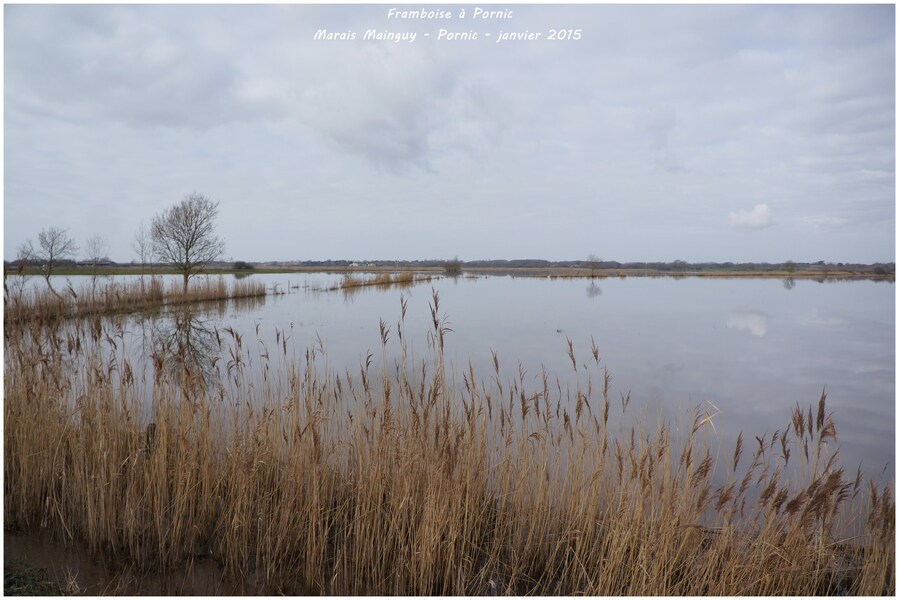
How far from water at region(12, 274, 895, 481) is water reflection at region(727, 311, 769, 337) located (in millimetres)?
35

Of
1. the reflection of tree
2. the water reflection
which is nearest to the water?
the water reflection

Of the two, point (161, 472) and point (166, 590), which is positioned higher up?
point (161, 472)

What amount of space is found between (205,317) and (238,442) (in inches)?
527

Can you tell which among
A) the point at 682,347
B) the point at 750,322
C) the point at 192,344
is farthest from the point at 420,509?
the point at 750,322

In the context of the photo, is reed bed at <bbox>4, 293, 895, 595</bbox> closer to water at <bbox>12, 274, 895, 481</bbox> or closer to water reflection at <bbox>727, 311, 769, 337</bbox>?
water at <bbox>12, 274, 895, 481</bbox>

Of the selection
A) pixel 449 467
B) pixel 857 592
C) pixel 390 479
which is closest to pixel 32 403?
pixel 390 479

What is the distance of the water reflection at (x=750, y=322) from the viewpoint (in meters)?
14.2

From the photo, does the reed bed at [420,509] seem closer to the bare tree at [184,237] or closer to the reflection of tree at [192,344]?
the reflection of tree at [192,344]

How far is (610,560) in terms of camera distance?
2.56 metres

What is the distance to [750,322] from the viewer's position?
15.9 meters

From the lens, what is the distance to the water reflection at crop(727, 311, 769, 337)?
1421 centimetres

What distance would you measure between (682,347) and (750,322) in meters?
6.32

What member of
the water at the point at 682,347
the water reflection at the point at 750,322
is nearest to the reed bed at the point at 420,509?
the water at the point at 682,347

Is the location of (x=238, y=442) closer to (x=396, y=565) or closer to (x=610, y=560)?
(x=396, y=565)
